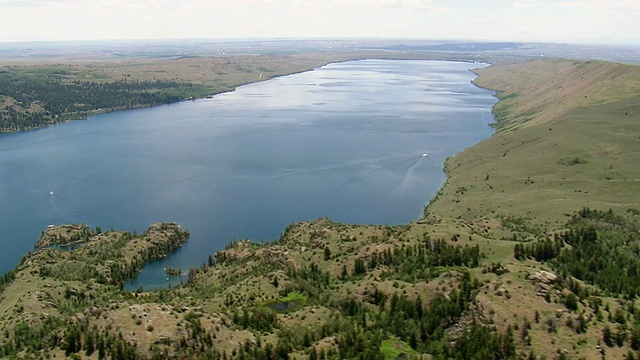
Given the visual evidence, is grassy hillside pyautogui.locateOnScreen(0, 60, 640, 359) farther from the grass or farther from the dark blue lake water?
the dark blue lake water

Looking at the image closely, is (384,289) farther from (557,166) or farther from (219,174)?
(219,174)

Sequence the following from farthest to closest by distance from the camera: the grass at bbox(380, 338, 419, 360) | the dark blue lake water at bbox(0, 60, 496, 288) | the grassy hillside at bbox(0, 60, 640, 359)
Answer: the dark blue lake water at bbox(0, 60, 496, 288), the grass at bbox(380, 338, 419, 360), the grassy hillside at bbox(0, 60, 640, 359)

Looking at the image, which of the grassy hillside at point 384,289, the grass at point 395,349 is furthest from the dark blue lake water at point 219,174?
the grass at point 395,349

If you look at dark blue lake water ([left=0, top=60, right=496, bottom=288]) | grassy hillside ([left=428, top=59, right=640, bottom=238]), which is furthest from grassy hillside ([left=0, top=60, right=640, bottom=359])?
dark blue lake water ([left=0, top=60, right=496, bottom=288])

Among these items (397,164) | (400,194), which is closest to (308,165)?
(397,164)

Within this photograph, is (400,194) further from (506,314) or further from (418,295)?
(506,314)

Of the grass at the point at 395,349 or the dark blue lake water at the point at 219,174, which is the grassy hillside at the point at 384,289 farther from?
the dark blue lake water at the point at 219,174

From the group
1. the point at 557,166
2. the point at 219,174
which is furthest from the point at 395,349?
the point at 219,174
